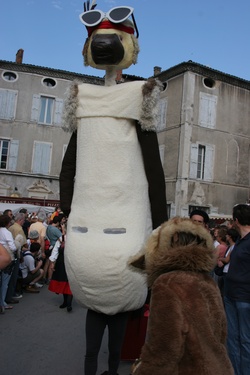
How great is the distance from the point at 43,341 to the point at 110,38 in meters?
3.71

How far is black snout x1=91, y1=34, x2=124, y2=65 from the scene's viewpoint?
→ 109 inches

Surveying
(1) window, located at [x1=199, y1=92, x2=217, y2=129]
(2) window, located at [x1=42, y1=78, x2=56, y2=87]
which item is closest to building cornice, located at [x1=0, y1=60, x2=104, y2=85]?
(2) window, located at [x1=42, y1=78, x2=56, y2=87]

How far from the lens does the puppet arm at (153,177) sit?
2762 millimetres

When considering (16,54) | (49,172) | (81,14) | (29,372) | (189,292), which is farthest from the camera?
(16,54)

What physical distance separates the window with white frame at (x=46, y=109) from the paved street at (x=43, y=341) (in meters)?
18.1

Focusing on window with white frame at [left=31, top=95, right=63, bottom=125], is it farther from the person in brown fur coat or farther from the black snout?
the person in brown fur coat

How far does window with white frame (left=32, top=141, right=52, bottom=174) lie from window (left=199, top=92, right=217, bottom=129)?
9487 millimetres

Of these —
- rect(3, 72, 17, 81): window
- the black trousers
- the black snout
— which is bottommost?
the black trousers

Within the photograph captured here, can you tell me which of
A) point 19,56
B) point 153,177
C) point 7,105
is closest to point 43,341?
point 153,177

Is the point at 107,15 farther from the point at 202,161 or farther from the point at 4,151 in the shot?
the point at 4,151

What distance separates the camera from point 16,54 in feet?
82.3

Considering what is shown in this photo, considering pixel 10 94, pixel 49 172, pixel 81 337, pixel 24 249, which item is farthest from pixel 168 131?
pixel 81 337

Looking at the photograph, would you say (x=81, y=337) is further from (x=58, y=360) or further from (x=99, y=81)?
(x=99, y=81)

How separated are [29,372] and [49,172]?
2029 cm
